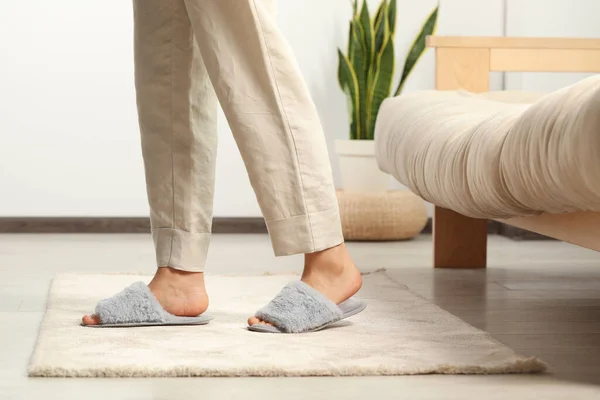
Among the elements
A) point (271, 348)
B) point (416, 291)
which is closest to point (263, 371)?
point (271, 348)

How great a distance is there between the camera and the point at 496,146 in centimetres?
130

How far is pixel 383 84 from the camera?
122 inches

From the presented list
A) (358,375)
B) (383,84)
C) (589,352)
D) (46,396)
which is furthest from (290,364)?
(383,84)

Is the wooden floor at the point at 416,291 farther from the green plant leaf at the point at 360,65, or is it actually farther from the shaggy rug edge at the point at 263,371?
the green plant leaf at the point at 360,65

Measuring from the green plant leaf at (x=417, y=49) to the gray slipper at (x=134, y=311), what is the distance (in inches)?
71.9

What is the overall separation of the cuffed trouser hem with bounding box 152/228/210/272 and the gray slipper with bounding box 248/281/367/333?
0.15 m

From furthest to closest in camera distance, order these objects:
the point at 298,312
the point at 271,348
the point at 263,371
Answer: the point at 298,312 → the point at 271,348 → the point at 263,371

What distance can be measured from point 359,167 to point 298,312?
5.62ft

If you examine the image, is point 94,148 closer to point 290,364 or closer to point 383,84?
point 383,84

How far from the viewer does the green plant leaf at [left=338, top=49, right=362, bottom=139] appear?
3076mm

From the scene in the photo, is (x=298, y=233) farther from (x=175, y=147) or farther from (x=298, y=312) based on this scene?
(x=175, y=147)

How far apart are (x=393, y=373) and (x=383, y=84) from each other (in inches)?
79.5

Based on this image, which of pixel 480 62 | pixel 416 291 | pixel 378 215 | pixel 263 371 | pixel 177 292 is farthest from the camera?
pixel 378 215

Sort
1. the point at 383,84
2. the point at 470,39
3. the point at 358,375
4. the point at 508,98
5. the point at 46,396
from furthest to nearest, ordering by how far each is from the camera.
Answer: the point at 383,84 → the point at 470,39 → the point at 508,98 → the point at 358,375 → the point at 46,396
